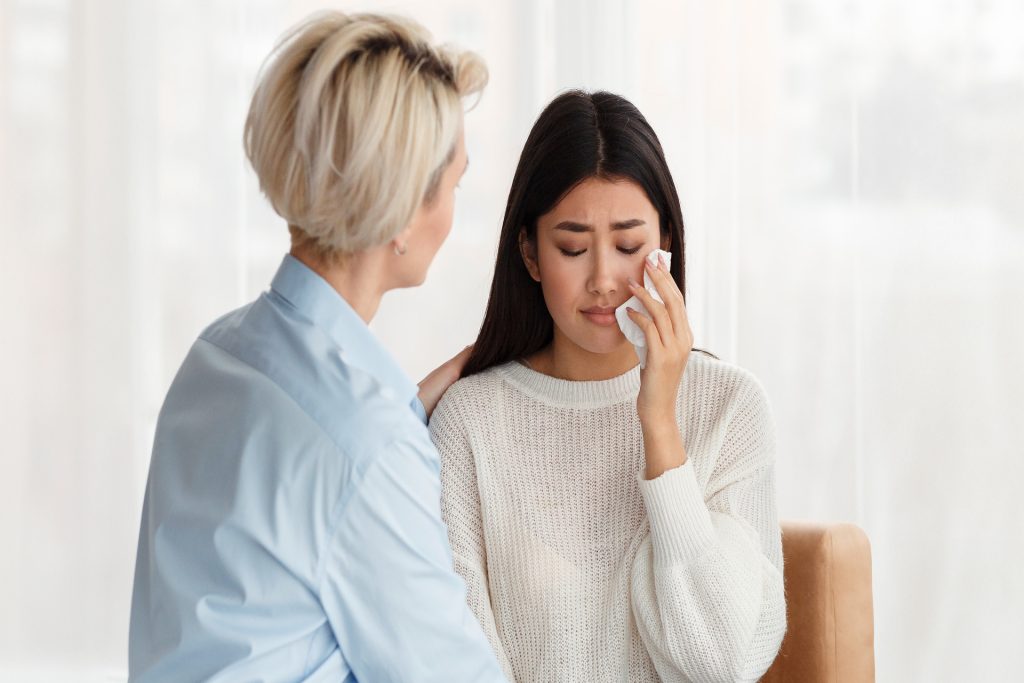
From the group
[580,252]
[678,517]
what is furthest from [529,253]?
[678,517]

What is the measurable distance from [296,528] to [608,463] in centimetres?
76

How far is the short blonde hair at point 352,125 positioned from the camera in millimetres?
1089

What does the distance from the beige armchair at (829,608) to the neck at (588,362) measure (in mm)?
362

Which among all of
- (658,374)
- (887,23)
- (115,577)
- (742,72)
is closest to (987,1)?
(887,23)

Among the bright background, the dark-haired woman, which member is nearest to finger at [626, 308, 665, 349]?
the dark-haired woman

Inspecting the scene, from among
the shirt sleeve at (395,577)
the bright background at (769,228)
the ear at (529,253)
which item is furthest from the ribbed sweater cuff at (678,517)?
the bright background at (769,228)

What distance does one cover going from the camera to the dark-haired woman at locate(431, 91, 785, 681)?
61.7 inches

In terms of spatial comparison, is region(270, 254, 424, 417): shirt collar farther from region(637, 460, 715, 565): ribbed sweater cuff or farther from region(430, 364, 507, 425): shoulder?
region(430, 364, 507, 425): shoulder

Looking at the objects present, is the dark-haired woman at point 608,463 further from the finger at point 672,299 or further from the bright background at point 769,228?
the bright background at point 769,228

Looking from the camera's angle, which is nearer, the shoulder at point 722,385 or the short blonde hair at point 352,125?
the short blonde hair at point 352,125

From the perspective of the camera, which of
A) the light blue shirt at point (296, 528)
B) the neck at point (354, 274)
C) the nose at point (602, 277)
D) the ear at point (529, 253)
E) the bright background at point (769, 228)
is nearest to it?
the light blue shirt at point (296, 528)

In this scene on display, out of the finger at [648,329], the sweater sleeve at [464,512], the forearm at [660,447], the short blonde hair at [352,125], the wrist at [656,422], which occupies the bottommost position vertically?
the sweater sleeve at [464,512]

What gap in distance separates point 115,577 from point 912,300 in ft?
6.72

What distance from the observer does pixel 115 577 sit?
119 inches
